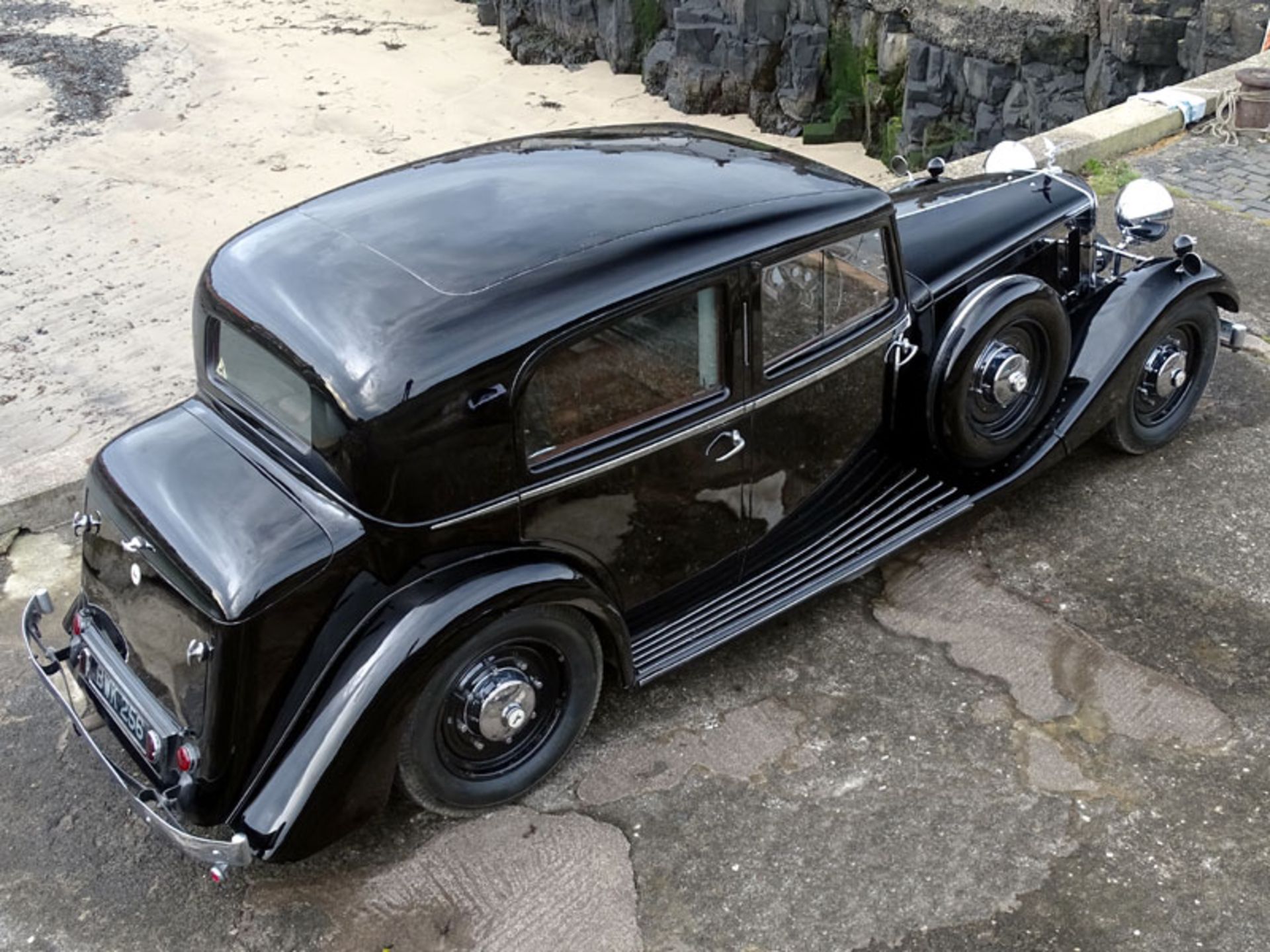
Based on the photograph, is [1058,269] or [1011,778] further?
[1058,269]

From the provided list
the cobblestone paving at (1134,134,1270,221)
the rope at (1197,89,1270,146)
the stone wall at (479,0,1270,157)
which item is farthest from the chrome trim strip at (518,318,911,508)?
the stone wall at (479,0,1270,157)

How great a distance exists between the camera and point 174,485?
3.62 metres

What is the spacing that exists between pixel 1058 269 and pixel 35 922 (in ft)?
14.2

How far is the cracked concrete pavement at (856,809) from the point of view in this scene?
11.3ft

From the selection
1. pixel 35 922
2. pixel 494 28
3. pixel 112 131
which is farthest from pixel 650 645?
pixel 494 28

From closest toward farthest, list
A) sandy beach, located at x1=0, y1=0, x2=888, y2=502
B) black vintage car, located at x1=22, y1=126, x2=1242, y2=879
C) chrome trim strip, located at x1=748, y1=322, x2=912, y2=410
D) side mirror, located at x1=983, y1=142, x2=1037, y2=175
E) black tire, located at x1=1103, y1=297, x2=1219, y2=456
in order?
1. black vintage car, located at x1=22, y1=126, x2=1242, y2=879
2. chrome trim strip, located at x1=748, y1=322, x2=912, y2=410
3. black tire, located at x1=1103, y1=297, x2=1219, y2=456
4. side mirror, located at x1=983, y1=142, x2=1037, y2=175
5. sandy beach, located at x1=0, y1=0, x2=888, y2=502

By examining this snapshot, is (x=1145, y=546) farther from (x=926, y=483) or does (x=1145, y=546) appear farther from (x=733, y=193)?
(x=733, y=193)

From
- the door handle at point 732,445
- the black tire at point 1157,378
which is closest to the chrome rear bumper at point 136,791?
the door handle at point 732,445

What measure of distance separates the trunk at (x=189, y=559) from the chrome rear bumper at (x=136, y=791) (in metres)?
0.08

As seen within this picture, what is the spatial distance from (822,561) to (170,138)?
14.6 m

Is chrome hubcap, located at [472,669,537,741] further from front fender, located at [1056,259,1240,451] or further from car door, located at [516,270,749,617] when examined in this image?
front fender, located at [1056,259,1240,451]

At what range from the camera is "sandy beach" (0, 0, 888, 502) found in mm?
10445

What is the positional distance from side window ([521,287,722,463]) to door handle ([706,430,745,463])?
0.15 meters

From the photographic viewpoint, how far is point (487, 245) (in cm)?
369
